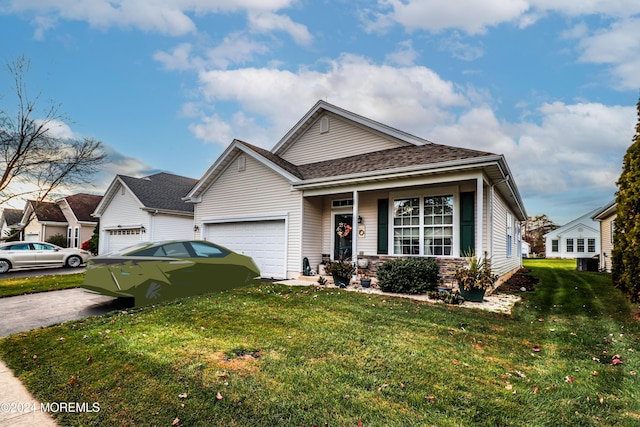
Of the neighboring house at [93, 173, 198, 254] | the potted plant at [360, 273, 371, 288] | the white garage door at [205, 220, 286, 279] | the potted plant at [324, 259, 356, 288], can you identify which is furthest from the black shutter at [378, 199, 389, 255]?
the neighboring house at [93, 173, 198, 254]

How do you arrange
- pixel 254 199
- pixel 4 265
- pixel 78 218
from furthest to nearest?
1. pixel 78 218
2. pixel 4 265
3. pixel 254 199

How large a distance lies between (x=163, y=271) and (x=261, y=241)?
549cm

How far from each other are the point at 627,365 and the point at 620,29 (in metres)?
9.20

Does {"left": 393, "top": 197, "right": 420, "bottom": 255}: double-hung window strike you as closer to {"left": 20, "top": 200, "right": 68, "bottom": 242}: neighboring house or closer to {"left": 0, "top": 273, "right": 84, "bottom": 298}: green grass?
{"left": 0, "top": 273, "right": 84, "bottom": 298}: green grass

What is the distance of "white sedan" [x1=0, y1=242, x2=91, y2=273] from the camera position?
1430 centimetres

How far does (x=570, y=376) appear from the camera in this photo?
343 cm

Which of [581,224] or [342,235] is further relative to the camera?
[581,224]

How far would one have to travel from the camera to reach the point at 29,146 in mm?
14188

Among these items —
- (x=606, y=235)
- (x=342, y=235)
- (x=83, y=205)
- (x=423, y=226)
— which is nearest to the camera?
(x=423, y=226)

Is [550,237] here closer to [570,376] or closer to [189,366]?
[570,376]

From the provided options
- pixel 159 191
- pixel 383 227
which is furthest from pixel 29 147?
pixel 383 227

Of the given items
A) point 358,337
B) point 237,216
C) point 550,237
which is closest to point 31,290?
point 237,216

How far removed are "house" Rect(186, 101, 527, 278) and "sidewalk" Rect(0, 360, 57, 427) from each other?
25.9ft

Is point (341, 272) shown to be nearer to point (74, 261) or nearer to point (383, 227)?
point (383, 227)
